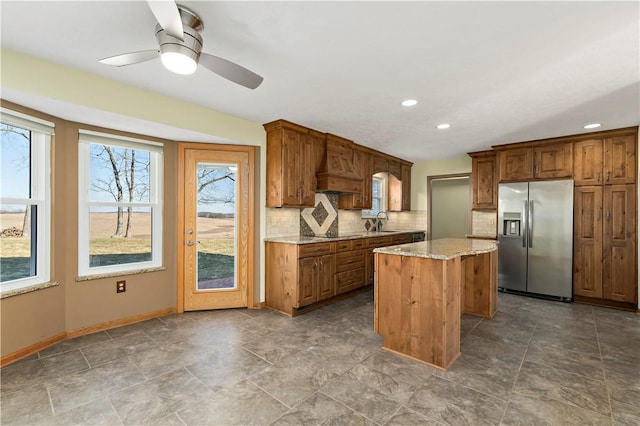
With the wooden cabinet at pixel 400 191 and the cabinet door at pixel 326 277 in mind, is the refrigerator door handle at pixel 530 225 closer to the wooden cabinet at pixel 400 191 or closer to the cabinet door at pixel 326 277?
the wooden cabinet at pixel 400 191

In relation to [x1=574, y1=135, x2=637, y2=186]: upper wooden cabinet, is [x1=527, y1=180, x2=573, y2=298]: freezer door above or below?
below

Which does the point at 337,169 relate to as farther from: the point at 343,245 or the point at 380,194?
the point at 380,194

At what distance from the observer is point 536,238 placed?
4410 mm

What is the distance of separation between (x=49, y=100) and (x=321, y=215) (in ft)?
11.2

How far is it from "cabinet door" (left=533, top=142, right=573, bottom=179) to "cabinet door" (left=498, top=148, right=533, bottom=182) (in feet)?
0.25

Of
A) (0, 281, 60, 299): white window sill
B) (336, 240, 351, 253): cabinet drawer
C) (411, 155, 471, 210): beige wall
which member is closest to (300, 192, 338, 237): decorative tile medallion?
(336, 240, 351, 253): cabinet drawer

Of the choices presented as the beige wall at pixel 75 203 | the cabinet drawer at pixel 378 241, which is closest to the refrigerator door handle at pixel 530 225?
the cabinet drawer at pixel 378 241

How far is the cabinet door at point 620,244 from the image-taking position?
12.7 ft

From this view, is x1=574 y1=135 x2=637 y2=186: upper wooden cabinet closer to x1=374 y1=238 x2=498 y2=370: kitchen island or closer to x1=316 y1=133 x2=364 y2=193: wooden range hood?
x1=374 y1=238 x2=498 y2=370: kitchen island

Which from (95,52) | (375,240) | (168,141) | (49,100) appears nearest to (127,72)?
(95,52)

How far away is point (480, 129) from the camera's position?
12.9ft

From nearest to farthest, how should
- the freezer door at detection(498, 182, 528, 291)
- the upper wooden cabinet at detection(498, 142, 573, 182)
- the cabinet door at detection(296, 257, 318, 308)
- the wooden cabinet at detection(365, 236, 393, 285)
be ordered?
the cabinet door at detection(296, 257, 318, 308) < the upper wooden cabinet at detection(498, 142, 573, 182) < the freezer door at detection(498, 182, 528, 291) < the wooden cabinet at detection(365, 236, 393, 285)

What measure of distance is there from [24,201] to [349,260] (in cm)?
356

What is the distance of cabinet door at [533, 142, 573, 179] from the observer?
4.27 metres
